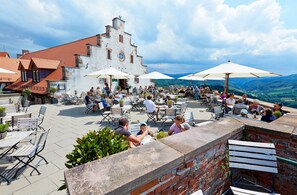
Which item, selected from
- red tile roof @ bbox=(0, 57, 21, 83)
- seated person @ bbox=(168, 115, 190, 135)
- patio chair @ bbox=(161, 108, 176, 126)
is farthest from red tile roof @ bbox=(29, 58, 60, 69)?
seated person @ bbox=(168, 115, 190, 135)

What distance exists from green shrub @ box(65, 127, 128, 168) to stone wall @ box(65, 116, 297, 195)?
13.5 inches

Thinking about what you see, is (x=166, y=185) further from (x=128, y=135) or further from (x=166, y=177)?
(x=128, y=135)

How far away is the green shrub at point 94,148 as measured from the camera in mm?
2020

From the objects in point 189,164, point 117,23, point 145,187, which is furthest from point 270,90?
point 145,187

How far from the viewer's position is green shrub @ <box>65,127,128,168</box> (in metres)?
2.02

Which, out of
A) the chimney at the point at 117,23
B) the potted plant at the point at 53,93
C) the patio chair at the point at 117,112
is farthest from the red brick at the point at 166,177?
the chimney at the point at 117,23

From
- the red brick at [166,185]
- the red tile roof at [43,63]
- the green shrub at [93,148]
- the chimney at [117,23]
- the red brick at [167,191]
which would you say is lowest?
the red brick at [167,191]

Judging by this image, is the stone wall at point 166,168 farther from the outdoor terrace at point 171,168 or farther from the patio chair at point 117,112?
the patio chair at point 117,112

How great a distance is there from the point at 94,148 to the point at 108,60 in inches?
725

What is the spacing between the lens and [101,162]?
1657 mm

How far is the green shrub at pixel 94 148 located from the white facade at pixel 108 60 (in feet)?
45.9

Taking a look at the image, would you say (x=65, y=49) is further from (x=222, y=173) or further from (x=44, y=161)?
(x=222, y=173)

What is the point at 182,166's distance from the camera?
6.18 ft

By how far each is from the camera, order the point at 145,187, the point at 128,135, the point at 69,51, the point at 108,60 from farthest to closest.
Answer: the point at 69,51
the point at 108,60
the point at 128,135
the point at 145,187
